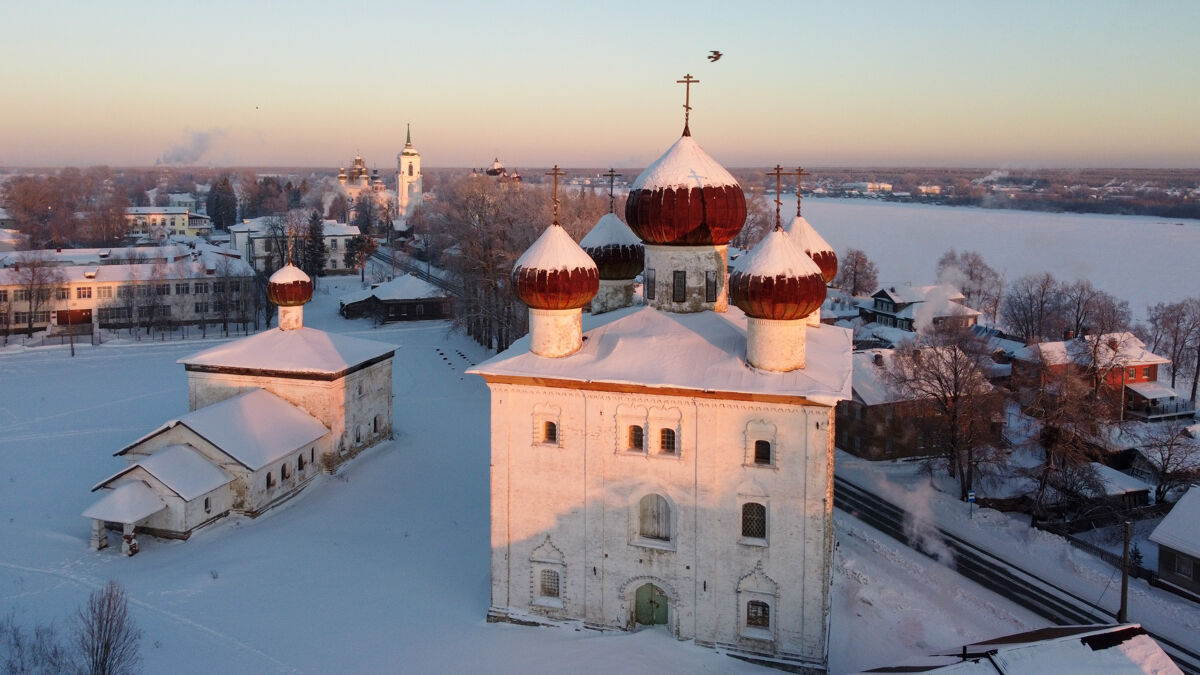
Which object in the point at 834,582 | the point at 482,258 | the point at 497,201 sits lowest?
the point at 834,582

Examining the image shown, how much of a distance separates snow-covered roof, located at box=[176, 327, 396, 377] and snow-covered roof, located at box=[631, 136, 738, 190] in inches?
427

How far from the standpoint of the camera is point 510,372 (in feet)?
50.2

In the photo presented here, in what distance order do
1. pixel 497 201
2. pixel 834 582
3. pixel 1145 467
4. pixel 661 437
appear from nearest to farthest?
pixel 661 437 < pixel 834 582 < pixel 1145 467 < pixel 497 201

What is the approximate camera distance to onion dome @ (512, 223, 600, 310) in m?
15.4

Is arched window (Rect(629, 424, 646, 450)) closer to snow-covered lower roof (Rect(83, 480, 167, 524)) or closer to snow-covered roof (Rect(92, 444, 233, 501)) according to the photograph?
snow-covered roof (Rect(92, 444, 233, 501))

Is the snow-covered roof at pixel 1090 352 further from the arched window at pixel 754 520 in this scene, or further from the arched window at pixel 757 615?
the arched window at pixel 757 615

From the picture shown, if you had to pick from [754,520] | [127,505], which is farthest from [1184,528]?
[127,505]

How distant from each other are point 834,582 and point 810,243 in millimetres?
7283

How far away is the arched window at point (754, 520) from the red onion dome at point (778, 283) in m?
3.14

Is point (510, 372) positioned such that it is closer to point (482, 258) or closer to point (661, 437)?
point (661, 437)

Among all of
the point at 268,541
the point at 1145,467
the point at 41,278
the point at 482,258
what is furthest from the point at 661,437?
the point at 41,278

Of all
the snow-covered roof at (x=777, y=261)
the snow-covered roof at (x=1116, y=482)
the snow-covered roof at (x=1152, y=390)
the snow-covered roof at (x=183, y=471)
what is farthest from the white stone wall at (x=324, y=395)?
the snow-covered roof at (x=1152, y=390)

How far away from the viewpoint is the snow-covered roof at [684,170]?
16.9 m

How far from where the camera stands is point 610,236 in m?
19.9
